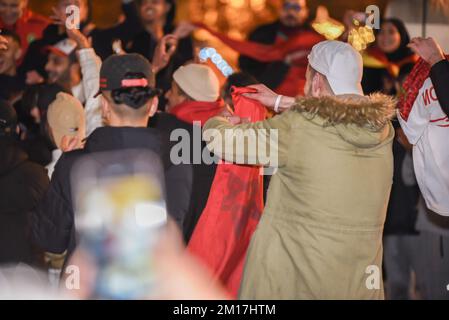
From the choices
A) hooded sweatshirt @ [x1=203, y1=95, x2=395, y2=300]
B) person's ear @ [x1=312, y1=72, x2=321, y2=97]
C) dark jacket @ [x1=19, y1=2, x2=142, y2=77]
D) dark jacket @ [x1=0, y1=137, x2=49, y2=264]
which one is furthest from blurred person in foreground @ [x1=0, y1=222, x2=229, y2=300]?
dark jacket @ [x1=19, y1=2, x2=142, y2=77]

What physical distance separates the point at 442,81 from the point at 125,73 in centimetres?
173

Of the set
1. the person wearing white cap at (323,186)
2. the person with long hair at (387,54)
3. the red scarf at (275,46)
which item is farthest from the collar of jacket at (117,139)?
the person with long hair at (387,54)

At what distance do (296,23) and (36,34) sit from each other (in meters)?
2.39

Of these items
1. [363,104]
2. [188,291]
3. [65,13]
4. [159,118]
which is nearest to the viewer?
[363,104]

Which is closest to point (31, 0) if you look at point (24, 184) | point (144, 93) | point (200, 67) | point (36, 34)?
point (36, 34)

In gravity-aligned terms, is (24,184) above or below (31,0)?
below

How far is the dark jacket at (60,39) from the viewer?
740 centimetres

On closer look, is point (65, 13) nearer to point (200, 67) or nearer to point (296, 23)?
point (200, 67)

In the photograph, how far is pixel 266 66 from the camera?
823cm

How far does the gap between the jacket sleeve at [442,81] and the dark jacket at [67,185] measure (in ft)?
5.07

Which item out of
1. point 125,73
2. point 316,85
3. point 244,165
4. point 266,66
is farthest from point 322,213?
point 266,66

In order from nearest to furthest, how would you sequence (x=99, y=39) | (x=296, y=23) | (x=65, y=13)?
(x=65, y=13)
(x=99, y=39)
(x=296, y=23)

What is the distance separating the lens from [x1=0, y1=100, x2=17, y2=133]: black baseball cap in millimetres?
4895

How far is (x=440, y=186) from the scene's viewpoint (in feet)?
16.5
